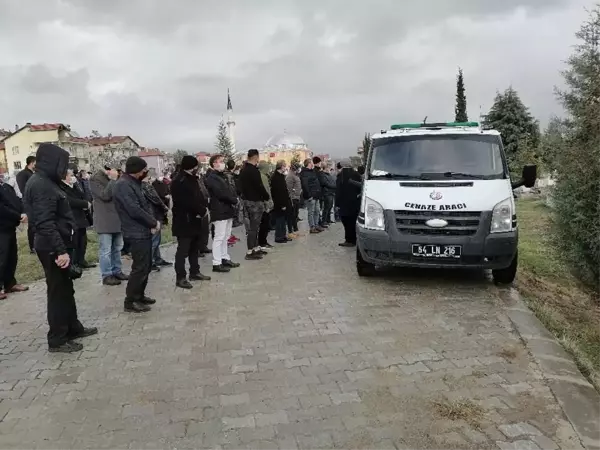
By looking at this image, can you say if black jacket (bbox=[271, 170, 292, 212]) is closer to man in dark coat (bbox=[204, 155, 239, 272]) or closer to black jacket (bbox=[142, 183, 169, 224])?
man in dark coat (bbox=[204, 155, 239, 272])

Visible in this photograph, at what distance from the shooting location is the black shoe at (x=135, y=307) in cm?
651

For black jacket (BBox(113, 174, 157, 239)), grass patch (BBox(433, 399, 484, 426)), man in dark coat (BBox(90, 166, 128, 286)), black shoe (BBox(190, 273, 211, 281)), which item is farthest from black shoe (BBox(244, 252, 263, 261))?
grass patch (BBox(433, 399, 484, 426))

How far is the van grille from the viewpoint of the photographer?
6762 millimetres

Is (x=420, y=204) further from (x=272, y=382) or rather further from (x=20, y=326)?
(x=20, y=326)

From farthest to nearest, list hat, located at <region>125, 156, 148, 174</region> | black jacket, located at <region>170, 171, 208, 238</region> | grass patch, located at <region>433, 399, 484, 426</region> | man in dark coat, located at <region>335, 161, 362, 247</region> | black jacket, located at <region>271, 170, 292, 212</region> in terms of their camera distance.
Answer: black jacket, located at <region>271, 170, 292, 212</region>
man in dark coat, located at <region>335, 161, 362, 247</region>
black jacket, located at <region>170, 171, 208, 238</region>
hat, located at <region>125, 156, 148, 174</region>
grass patch, located at <region>433, 399, 484, 426</region>

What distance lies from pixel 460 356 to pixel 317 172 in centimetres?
957

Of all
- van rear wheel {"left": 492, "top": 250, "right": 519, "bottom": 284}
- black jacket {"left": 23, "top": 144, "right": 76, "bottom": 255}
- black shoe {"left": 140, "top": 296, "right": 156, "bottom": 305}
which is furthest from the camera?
van rear wheel {"left": 492, "top": 250, "right": 519, "bottom": 284}

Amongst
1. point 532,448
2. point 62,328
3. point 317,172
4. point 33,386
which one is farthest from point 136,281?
point 317,172

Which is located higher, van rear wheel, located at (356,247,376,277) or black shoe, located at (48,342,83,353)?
van rear wheel, located at (356,247,376,277)

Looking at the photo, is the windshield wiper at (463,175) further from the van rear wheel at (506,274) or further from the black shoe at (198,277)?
the black shoe at (198,277)

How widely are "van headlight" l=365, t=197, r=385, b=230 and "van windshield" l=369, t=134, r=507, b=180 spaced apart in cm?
62

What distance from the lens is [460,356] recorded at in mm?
4793

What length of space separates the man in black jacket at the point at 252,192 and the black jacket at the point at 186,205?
1.94 meters

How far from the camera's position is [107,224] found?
26.1 ft
